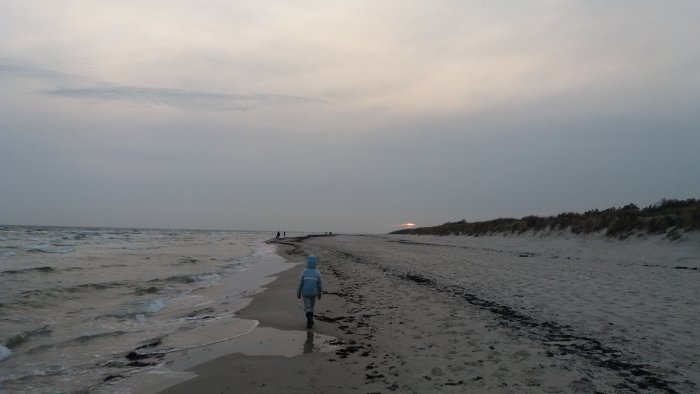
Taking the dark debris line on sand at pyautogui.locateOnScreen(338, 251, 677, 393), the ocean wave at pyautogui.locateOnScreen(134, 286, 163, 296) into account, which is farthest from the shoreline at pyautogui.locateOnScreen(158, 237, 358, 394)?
the ocean wave at pyautogui.locateOnScreen(134, 286, 163, 296)

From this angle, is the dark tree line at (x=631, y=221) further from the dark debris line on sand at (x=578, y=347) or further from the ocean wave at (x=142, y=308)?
the ocean wave at (x=142, y=308)

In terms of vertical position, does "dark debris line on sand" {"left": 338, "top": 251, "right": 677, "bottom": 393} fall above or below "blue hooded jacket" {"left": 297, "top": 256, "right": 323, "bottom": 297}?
below

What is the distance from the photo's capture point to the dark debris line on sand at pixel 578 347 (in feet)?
17.1

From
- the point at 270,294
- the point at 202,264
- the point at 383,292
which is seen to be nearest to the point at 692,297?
the point at 383,292

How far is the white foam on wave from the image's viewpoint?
8.02 meters

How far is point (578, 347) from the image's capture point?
6.67 meters

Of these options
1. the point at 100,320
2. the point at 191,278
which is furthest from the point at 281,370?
the point at 191,278

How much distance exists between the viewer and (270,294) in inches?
577

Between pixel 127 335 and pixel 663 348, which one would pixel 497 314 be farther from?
pixel 127 335

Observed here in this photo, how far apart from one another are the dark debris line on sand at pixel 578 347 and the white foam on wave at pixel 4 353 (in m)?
9.49

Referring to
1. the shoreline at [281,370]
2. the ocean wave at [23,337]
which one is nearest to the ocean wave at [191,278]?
the ocean wave at [23,337]

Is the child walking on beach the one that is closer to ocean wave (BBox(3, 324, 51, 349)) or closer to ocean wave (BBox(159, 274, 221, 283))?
ocean wave (BBox(3, 324, 51, 349))

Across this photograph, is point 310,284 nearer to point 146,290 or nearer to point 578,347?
point 578,347

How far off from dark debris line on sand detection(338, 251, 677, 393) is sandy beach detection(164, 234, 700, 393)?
17 millimetres
